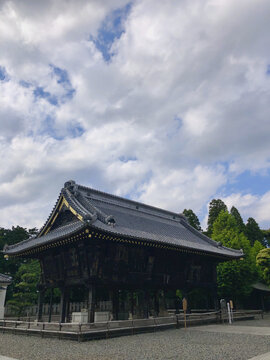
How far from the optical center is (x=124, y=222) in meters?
22.9

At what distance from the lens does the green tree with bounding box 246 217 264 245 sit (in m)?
63.1

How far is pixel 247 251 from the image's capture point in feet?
127

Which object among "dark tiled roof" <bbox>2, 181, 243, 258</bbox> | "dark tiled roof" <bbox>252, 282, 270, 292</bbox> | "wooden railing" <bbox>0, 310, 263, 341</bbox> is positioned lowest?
"wooden railing" <bbox>0, 310, 263, 341</bbox>

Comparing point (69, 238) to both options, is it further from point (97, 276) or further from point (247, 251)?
point (247, 251)

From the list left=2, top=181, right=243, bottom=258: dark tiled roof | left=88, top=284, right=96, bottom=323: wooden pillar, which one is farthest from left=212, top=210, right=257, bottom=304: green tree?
left=88, top=284, right=96, bottom=323: wooden pillar

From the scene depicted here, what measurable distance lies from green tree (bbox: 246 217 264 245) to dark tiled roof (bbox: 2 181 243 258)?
3634cm

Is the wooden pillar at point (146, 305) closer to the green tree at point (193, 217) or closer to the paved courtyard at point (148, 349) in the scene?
the paved courtyard at point (148, 349)

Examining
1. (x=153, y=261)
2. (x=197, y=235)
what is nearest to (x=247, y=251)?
(x=197, y=235)

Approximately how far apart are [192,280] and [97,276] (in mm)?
9927

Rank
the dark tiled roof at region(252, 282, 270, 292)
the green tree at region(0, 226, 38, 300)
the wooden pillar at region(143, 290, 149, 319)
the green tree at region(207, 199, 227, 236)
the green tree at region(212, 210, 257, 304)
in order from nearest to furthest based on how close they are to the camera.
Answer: the wooden pillar at region(143, 290, 149, 319)
the green tree at region(212, 210, 257, 304)
the dark tiled roof at region(252, 282, 270, 292)
the green tree at region(0, 226, 38, 300)
the green tree at region(207, 199, 227, 236)

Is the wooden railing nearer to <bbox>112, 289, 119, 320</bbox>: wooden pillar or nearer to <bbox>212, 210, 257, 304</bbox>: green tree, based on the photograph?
<bbox>112, 289, 119, 320</bbox>: wooden pillar

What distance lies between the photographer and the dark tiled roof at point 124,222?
63.6 ft

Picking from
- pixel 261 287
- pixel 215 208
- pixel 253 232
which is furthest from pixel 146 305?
pixel 253 232

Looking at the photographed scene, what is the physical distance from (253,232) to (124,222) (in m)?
49.7
